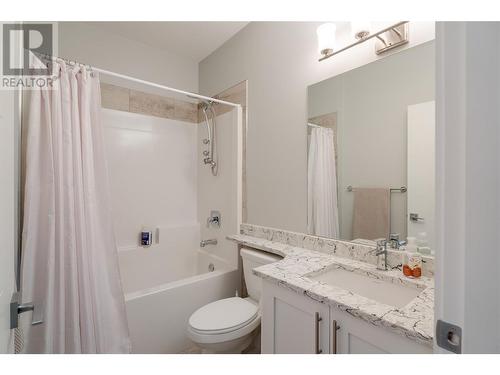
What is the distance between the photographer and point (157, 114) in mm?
2443

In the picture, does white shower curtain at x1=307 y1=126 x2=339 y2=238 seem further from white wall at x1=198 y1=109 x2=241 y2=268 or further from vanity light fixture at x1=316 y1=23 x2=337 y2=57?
white wall at x1=198 y1=109 x2=241 y2=268

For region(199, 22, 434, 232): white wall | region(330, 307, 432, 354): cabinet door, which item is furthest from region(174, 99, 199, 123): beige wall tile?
region(330, 307, 432, 354): cabinet door

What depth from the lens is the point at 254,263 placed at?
174 centimetres

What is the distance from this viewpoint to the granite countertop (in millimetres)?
766

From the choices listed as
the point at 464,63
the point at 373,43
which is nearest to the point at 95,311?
the point at 464,63

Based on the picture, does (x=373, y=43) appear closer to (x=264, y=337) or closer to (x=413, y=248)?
(x=413, y=248)

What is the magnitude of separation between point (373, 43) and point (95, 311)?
208cm

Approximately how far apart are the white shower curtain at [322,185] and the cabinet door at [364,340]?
2.22 ft

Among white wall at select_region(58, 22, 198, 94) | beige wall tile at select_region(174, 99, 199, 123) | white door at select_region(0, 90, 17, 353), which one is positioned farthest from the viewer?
beige wall tile at select_region(174, 99, 199, 123)

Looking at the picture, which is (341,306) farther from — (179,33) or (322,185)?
(179,33)

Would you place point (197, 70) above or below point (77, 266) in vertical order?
above

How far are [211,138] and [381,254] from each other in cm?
176

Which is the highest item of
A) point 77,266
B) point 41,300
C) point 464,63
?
point 464,63

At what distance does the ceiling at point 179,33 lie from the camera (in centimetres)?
208
